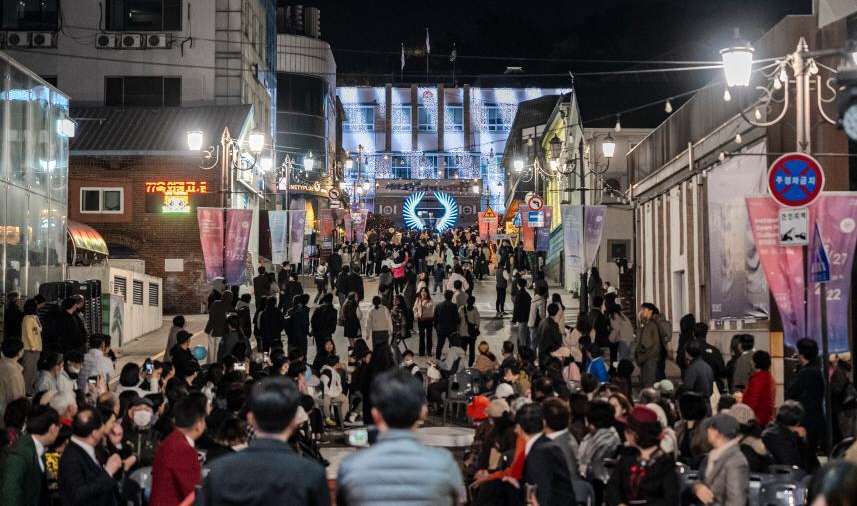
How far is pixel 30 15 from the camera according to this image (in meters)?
42.4

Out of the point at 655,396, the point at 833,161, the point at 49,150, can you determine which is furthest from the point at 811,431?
the point at 49,150

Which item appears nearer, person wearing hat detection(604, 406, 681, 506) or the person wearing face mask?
person wearing hat detection(604, 406, 681, 506)

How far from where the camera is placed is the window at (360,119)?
11200 centimetres

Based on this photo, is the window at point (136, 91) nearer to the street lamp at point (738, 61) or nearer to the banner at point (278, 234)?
the banner at point (278, 234)

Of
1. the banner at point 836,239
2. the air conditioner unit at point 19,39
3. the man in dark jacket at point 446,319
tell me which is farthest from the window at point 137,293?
the banner at point 836,239

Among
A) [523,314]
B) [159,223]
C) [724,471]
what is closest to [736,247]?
[523,314]

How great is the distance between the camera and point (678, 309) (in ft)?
91.7

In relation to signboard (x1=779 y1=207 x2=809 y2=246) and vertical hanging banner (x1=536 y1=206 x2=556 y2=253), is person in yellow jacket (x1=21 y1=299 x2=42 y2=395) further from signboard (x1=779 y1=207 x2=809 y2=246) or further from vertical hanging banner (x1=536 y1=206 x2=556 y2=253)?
vertical hanging banner (x1=536 y1=206 x2=556 y2=253)

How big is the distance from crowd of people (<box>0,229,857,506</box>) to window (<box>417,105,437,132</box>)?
91.0 metres

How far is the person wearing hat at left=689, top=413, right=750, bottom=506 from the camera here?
8.42m

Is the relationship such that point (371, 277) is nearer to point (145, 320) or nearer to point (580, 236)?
point (145, 320)

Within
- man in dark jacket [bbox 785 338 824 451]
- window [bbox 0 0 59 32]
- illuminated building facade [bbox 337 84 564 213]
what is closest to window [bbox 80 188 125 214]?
window [bbox 0 0 59 32]

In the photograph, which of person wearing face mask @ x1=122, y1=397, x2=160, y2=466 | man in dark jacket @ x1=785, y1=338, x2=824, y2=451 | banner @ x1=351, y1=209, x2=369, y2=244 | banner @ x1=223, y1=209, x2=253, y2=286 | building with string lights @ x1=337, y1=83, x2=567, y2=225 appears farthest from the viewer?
building with string lights @ x1=337, y1=83, x2=567, y2=225

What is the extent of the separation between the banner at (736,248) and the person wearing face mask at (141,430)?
12294 mm
